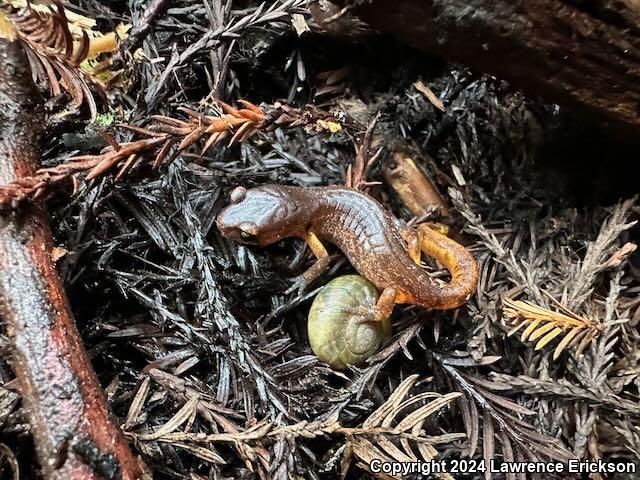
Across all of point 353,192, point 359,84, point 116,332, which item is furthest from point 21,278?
point 359,84

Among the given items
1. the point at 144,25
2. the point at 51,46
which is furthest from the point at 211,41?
the point at 51,46

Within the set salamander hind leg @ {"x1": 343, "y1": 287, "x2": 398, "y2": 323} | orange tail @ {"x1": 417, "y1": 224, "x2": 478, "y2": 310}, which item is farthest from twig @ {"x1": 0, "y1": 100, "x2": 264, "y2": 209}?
orange tail @ {"x1": 417, "y1": 224, "x2": 478, "y2": 310}

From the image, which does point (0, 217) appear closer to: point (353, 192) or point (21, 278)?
point (21, 278)

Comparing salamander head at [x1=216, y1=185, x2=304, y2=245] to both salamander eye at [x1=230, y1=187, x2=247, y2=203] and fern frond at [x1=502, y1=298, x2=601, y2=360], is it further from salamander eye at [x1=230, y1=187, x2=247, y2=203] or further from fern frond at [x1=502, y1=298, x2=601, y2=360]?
fern frond at [x1=502, y1=298, x2=601, y2=360]

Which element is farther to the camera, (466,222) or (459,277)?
(466,222)

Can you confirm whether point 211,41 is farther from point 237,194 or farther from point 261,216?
point 261,216

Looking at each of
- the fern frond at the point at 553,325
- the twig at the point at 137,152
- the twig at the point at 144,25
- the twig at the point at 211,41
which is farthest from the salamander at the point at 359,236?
the twig at the point at 144,25
